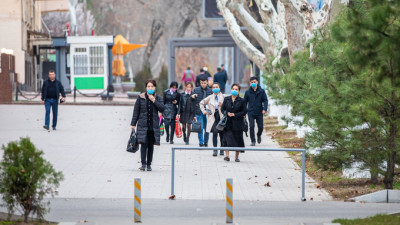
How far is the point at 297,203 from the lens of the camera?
10734mm

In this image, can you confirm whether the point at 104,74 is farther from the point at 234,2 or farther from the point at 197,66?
the point at 197,66

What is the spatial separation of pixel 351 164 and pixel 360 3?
7.48ft

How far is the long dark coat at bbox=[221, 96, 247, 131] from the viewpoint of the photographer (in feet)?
51.5

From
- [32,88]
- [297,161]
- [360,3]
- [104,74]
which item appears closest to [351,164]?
[360,3]

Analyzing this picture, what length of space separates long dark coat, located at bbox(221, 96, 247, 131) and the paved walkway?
2.32 feet

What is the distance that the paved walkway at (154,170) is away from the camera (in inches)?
456

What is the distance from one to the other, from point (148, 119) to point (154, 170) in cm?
96

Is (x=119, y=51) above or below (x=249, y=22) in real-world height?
below

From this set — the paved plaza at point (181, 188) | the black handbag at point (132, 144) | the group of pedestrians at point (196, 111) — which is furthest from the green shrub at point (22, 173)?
the group of pedestrians at point (196, 111)

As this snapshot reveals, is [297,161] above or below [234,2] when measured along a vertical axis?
below

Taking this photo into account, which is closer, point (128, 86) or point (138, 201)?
point (138, 201)

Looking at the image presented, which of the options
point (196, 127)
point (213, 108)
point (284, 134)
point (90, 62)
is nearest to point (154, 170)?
point (213, 108)

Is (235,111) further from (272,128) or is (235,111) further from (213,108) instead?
(272,128)

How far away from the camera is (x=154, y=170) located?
556 inches
